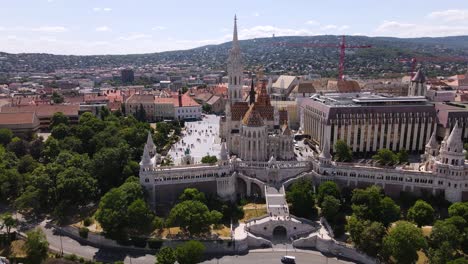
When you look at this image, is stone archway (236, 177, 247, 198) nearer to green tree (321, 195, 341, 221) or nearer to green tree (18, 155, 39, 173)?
green tree (321, 195, 341, 221)

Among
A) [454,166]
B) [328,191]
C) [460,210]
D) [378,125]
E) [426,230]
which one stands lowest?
[426,230]

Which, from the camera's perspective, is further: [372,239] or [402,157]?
[402,157]

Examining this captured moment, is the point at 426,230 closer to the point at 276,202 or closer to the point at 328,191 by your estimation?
the point at 328,191

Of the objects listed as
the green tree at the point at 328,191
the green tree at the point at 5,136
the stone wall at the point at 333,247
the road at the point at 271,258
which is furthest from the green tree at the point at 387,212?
the green tree at the point at 5,136

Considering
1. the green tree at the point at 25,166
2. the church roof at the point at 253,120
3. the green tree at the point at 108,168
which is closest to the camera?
the green tree at the point at 108,168

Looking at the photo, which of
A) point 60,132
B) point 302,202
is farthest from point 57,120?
point 302,202

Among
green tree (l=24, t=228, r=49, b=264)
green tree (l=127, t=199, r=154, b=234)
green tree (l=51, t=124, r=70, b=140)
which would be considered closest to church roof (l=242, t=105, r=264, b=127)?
green tree (l=127, t=199, r=154, b=234)

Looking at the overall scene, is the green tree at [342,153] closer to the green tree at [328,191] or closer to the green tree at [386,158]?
the green tree at [386,158]
